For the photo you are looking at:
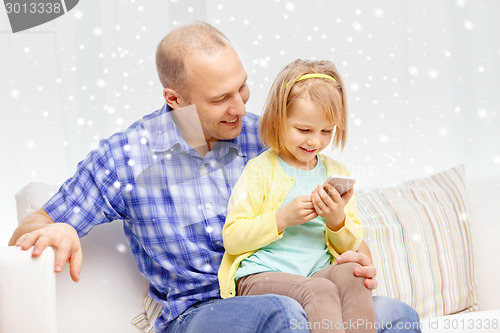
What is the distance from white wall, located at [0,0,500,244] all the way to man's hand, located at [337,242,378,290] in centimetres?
87

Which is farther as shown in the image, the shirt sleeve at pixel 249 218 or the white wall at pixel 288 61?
the white wall at pixel 288 61

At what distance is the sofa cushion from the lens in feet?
5.16

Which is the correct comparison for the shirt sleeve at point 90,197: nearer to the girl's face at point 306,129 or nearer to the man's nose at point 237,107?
the man's nose at point 237,107

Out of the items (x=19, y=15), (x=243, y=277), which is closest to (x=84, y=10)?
(x=19, y=15)

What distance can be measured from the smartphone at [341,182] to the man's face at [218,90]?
0.33m

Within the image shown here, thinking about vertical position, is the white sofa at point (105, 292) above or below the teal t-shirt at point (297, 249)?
below

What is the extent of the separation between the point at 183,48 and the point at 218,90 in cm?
15

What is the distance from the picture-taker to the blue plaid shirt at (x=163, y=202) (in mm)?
1352

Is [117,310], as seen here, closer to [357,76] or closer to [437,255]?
[437,255]

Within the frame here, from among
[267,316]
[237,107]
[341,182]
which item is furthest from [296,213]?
[237,107]

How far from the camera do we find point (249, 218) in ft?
4.07

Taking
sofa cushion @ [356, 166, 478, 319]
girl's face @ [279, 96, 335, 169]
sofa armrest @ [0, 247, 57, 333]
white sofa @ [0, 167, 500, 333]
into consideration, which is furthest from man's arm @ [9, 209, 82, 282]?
sofa cushion @ [356, 166, 478, 319]

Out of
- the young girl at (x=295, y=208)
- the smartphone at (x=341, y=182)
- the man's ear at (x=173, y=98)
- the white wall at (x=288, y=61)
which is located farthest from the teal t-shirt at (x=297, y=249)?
the white wall at (x=288, y=61)

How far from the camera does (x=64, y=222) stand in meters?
1.33
